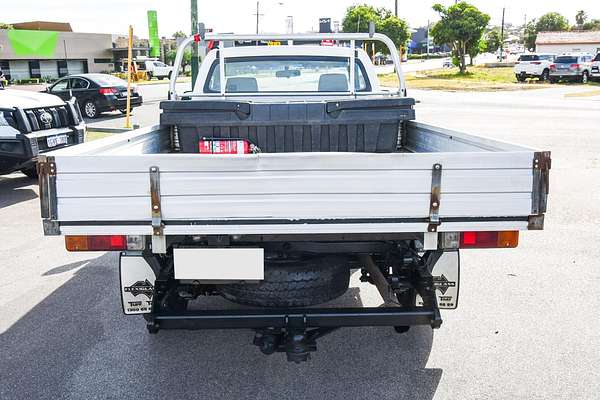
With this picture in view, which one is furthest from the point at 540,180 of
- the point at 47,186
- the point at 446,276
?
the point at 47,186

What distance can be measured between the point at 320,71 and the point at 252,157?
348 centimetres

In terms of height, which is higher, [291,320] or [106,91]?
[106,91]

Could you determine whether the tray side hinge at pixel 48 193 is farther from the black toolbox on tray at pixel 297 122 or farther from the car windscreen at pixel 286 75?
the car windscreen at pixel 286 75

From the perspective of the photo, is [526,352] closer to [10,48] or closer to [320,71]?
[320,71]

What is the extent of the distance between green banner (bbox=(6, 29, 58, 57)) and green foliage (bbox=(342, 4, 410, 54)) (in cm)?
2801

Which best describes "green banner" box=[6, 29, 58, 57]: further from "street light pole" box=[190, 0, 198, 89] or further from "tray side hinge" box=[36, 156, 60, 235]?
"tray side hinge" box=[36, 156, 60, 235]

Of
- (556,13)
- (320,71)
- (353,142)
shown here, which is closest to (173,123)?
(353,142)

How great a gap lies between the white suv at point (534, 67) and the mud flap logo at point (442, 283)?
121 feet

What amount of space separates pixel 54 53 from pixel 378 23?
99.6 ft

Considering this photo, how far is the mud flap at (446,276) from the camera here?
340cm

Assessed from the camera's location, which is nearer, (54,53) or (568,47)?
(54,53)

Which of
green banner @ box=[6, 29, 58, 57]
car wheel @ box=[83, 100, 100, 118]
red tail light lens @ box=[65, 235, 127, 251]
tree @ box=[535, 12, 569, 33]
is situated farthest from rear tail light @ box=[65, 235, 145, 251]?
tree @ box=[535, 12, 569, 33]

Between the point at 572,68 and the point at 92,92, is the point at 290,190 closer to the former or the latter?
the point at 92,92

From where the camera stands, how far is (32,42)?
52031 millimetres
